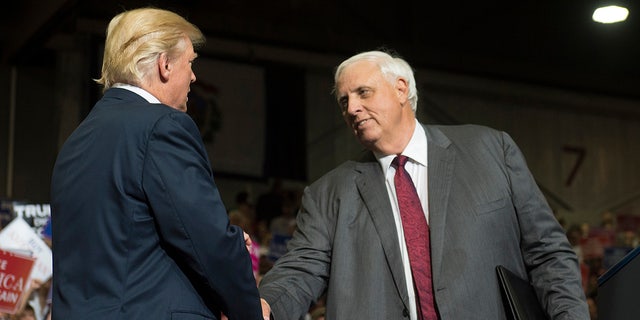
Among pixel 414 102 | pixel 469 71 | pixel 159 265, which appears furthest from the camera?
pixel 469 71

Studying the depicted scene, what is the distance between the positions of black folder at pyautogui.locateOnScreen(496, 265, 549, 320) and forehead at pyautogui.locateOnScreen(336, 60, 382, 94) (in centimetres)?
70

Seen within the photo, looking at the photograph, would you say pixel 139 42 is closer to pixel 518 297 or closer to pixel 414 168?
pixel 414 168

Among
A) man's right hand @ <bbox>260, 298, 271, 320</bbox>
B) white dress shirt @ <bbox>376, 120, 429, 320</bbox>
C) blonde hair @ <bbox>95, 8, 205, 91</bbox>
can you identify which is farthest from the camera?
white dress shirt @ <bbox>376, 120, 429, 320</bbox>

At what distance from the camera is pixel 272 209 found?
1193 cm

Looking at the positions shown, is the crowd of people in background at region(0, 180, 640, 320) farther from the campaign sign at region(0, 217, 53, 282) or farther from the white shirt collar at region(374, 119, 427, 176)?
the white shirt collar at region(374, 119, 427, 176)

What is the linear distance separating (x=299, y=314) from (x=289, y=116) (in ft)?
32.7

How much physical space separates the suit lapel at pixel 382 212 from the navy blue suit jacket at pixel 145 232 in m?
0.81

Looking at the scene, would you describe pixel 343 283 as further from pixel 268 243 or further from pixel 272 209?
pixel 272 209

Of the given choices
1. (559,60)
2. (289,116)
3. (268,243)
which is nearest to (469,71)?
(559,60)

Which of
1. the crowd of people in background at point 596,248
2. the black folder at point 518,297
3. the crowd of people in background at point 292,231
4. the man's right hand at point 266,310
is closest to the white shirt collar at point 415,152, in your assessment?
the black folder at point 518,297

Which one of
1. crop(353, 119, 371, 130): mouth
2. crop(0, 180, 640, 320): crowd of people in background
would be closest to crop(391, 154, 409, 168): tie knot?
crop(353, 119, 371, 130): mouth

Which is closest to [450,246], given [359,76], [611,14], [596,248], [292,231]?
[359,76]

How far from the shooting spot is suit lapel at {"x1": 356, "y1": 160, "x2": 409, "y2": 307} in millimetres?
3023

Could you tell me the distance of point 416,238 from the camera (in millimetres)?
3062
